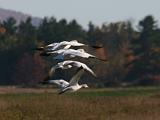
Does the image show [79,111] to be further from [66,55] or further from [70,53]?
[66,55]

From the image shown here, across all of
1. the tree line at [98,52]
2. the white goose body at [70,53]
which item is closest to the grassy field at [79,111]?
the white goose body at [70,53]

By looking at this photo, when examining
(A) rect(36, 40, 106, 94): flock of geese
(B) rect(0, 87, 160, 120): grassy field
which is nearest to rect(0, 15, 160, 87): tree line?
(B) rect(0, 87, 160, 120): grassy field

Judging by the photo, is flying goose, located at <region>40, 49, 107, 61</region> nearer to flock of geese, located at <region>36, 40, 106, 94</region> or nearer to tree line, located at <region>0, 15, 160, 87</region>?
flock of geese, located at <region>36, 40, 106, 94</region>

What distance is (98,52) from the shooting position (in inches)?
3868

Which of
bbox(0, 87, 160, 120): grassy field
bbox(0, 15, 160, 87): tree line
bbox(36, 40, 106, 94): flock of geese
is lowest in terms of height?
bbox(0, 87, 160, 120): grassy field

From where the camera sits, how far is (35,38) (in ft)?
299

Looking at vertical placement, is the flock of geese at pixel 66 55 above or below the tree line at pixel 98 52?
below

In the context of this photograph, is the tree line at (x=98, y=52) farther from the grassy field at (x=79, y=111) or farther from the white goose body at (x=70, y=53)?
the white goose body at (x=70, y=53)

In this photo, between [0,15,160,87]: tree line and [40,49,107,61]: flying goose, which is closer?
[40,49,107,61]: flying goose

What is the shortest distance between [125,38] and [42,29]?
12.1 meters

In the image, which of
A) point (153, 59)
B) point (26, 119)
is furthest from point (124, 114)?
point (153, 59)

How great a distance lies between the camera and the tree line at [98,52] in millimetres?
84938

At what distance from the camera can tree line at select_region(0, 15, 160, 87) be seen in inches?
3344

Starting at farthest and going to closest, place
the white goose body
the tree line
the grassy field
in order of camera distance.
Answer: the tree line
the grassy field
the white goose body
